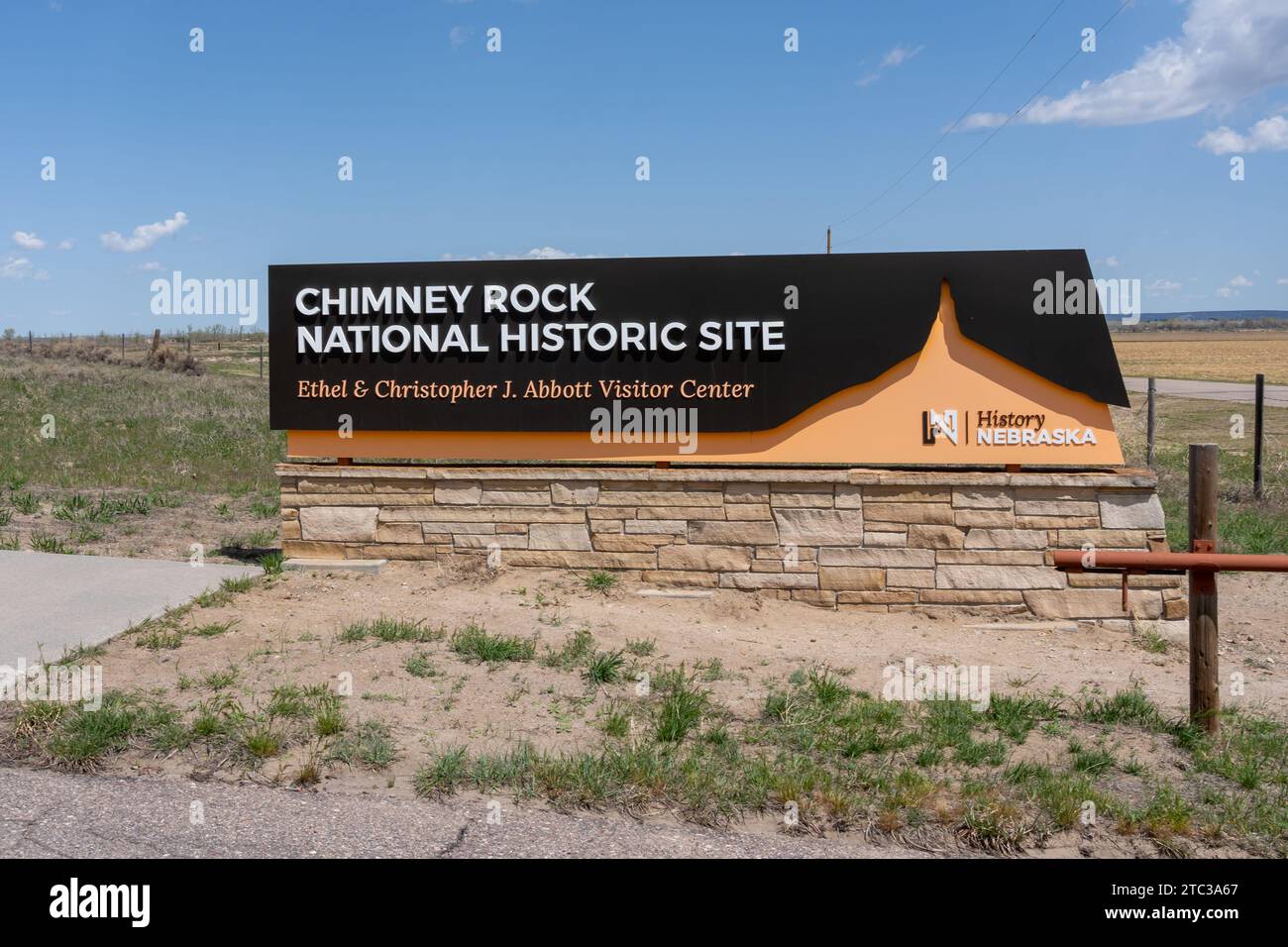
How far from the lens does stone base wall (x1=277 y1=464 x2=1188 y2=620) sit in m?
7.94

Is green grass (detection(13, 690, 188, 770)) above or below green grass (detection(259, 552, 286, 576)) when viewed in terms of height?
below

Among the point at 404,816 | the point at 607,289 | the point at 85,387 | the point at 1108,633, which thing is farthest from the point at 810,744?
the point at 85,387

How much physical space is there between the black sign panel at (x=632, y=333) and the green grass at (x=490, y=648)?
7.70 feet

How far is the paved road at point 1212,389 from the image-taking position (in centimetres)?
2828

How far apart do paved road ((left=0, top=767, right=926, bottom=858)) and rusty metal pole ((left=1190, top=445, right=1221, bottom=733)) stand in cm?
221

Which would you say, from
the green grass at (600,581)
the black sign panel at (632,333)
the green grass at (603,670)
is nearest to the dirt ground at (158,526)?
the black sign panel at (632,333)

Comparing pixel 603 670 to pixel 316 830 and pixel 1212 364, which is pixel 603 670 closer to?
pixel 316 830

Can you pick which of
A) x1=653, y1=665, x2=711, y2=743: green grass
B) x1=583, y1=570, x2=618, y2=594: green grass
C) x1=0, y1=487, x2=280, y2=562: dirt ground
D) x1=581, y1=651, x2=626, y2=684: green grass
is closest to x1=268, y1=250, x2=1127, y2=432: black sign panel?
x1=583, y1=570, x2=618, y2=594: green grass

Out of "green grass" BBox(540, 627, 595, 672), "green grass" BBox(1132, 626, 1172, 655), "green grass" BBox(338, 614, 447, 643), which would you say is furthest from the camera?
"green grass" BBox(1132, 626, 1172, 655)

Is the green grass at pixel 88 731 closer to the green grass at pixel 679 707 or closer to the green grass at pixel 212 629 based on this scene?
the green grass at pixel 212 629

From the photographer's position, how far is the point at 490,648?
6.39 meters

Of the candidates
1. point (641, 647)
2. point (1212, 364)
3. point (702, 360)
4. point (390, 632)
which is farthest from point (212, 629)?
point (1212, 364)

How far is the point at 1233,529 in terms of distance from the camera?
11211mm

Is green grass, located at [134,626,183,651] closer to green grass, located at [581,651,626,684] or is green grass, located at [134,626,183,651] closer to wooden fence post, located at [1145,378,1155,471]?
green grass, located at [581,651,626,684]
